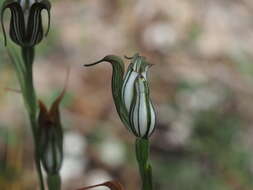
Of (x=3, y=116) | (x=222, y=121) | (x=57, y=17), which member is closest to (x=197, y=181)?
(x=222, y=121)

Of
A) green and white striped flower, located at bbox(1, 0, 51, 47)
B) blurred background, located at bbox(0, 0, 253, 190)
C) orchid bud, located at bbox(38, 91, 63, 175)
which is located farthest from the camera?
blurred background, located at bbox(0, 0, 253, 190)

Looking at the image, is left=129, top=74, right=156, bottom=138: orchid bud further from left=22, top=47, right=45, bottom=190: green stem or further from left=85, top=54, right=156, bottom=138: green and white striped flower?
left=22, top=47, right=45, bottom=190: green stem

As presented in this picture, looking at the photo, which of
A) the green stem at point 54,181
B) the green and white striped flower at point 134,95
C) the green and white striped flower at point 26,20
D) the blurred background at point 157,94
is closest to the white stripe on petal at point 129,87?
the green and white striped flower at point 134,95

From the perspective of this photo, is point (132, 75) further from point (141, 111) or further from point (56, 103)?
point (56, 103)

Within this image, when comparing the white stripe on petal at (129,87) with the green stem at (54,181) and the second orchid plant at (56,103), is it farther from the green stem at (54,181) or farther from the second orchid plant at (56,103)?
the green stem at (54,181)

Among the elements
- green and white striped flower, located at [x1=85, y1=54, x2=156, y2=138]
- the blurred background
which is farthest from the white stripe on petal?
the blurred background

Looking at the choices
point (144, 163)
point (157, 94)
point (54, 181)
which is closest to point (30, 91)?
point (54, 181)
